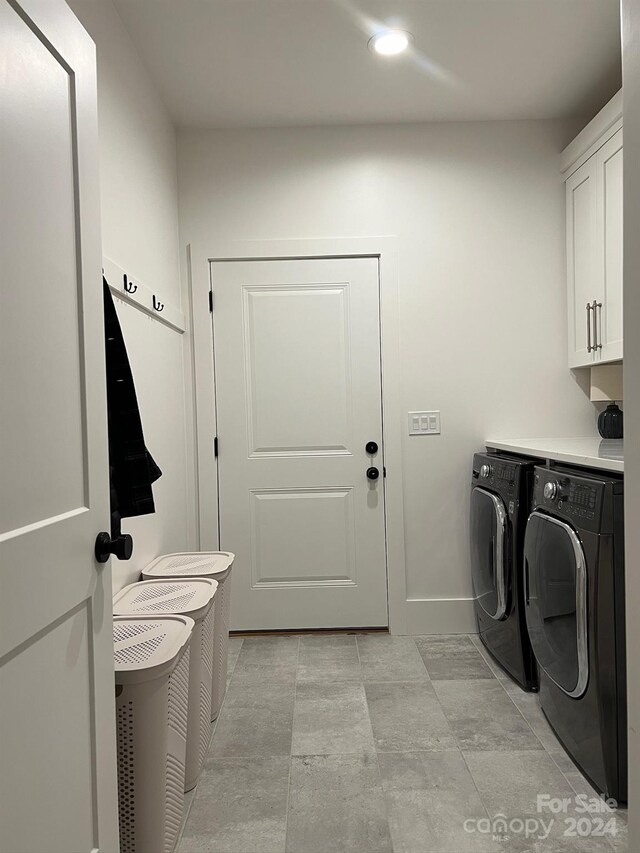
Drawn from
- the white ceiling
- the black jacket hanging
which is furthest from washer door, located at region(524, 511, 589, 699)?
the white ceiling

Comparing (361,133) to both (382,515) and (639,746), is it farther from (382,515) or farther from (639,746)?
(639,746)

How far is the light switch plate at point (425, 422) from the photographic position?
10.8 ft

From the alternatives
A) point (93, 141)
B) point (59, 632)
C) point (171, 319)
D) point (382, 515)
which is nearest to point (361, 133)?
point (171, 319)

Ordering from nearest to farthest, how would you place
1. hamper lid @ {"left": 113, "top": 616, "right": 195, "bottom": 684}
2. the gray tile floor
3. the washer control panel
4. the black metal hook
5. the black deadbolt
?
the black deadbolt → hamper lid @ {"left": 113, "top": 616, "right": 195, "bottom": 684} → the gray tile floor → the black metal hook → the washer control panel

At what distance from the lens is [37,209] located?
1.09 m

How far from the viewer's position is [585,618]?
71.5 inches

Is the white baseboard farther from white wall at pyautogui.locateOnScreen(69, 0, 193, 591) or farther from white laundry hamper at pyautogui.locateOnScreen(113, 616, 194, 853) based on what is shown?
white laundry hamper at pyautogui.locateOnScreen(113, 616, 194, 853)

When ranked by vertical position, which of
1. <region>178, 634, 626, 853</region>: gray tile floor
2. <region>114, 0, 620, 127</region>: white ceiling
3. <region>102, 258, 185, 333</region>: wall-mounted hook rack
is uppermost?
<region>114, 0, 620, 127</region>: white ceiling

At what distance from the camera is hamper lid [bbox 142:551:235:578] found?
2342 mm

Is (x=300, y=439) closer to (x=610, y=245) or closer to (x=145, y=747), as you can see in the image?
(x=610, y=245)

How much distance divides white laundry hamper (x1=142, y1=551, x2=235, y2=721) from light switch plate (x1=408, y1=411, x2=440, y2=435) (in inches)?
48.7

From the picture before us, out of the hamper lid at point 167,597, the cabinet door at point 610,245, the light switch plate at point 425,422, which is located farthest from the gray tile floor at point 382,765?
the cabinet door at point 610,245

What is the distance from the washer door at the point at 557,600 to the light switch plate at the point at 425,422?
3.51ft

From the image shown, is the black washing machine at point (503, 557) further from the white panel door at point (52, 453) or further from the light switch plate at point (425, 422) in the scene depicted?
the white panel door at point (52, 453)
